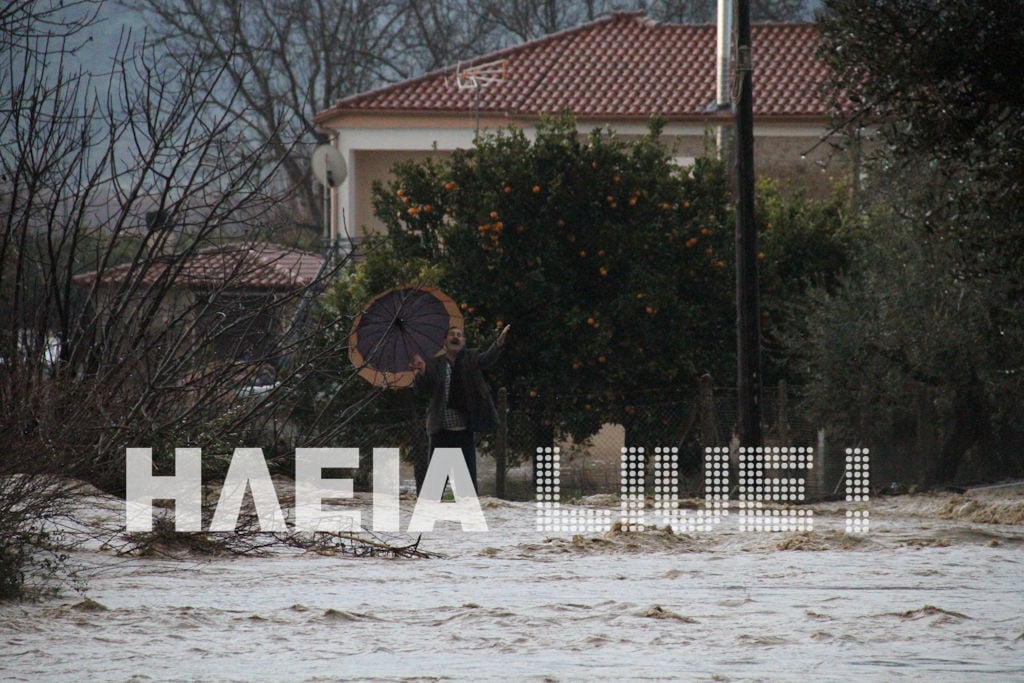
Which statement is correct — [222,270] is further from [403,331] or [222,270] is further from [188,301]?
[403,331]

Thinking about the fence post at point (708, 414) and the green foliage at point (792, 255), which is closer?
the fence post at point (708, 414)

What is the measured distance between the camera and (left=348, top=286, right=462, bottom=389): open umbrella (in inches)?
610

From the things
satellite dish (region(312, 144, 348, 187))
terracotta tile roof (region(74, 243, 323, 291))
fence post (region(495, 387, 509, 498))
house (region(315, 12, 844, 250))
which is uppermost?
house (region(315, 12, 844, 250))

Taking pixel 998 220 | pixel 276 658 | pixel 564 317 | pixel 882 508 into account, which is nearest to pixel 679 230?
pixel 564 317

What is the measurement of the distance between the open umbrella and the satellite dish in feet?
21.2

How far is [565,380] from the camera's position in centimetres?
1955

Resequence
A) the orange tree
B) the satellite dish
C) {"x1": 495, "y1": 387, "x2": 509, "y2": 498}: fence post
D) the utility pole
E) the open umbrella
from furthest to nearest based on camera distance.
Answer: the satellite dish, the orange tree, the utility pole, {"x1": 495, "y1": 387, "x2": 509, "y2": 498}: fence post, the open umbrella

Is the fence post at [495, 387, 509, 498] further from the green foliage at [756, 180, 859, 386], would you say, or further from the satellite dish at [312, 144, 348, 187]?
the satellite dish at [312, 144, 348, 187]

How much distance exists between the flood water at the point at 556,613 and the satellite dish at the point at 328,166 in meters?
10.1

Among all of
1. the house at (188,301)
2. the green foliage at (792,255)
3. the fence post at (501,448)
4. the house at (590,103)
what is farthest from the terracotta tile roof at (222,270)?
the house at (590,103)

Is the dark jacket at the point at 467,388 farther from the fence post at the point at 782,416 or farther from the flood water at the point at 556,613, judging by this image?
the fence post at the point at 782,416

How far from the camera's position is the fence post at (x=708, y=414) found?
17125 mm

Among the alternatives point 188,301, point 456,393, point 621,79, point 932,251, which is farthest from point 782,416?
point 621,79

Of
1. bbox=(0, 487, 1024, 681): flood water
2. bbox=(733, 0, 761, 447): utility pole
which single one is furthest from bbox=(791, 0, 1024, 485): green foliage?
bbox=(0, 487, 1024, 681): flood water
